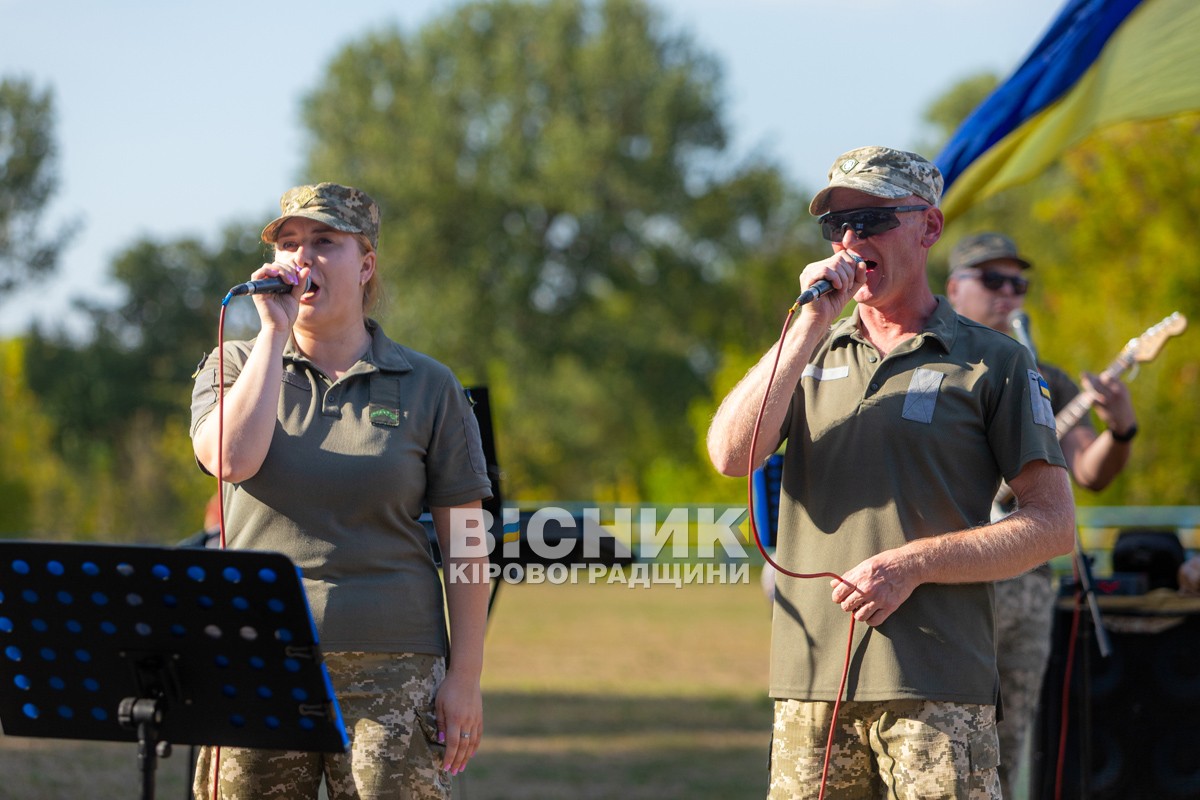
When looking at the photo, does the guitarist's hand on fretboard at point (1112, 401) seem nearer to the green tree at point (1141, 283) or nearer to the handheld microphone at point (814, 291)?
the handheld microphone at point (814, 291)

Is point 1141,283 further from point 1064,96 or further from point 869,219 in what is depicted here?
point 869,219

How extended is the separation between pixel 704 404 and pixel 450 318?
7.16 m

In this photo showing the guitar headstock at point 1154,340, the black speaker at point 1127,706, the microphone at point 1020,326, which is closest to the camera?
the microphone at point 1020,326

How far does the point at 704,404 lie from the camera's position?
3581 cm

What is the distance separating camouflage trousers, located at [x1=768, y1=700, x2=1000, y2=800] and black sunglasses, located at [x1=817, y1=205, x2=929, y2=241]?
1062 mm

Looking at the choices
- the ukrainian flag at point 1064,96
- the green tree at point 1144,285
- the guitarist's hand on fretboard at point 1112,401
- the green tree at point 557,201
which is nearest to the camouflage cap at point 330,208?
the guitarist's hand on fretboard at point 1112,401

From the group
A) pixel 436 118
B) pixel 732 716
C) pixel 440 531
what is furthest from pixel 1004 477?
pixel 436 118

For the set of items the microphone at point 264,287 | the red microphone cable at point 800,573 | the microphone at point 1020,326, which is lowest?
the red microphone cable at point 800,573

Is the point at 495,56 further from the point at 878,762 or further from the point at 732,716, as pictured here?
the point at 878,762

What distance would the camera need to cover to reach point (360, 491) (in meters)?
3.13

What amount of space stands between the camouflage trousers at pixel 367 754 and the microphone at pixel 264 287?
0.83 metres

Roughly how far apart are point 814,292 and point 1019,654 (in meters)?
2.38

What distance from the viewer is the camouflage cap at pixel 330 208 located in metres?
3.27

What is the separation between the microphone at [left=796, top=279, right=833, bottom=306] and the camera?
3.01 meters
